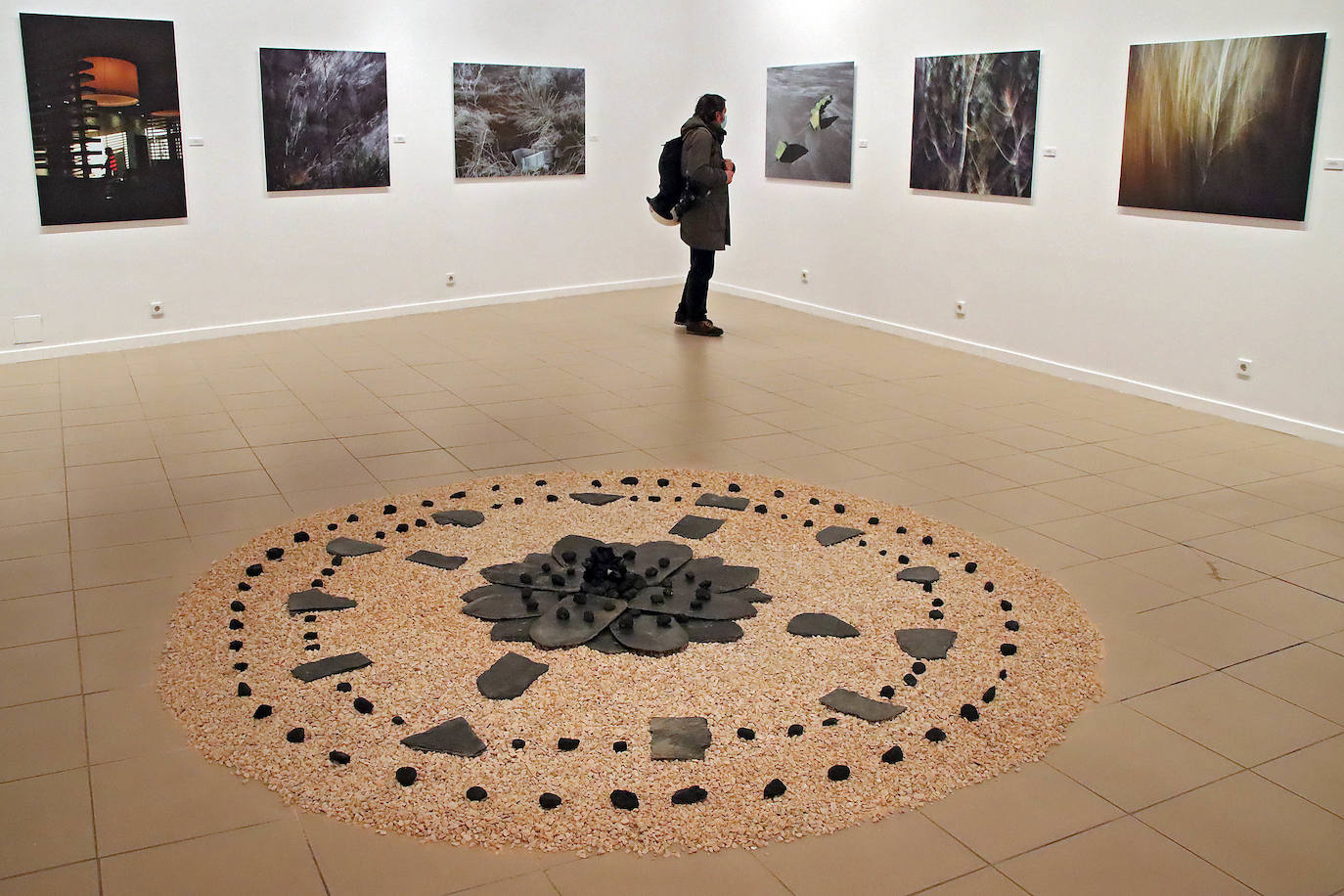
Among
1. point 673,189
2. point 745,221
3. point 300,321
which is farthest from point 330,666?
point 745,221

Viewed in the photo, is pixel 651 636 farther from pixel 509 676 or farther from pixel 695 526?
pixel 695 526

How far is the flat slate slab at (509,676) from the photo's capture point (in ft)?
13.6

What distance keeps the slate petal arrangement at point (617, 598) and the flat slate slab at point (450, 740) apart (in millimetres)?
672

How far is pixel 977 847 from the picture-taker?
338 cm

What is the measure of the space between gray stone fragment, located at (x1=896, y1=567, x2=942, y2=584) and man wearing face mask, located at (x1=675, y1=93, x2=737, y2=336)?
589 centimetres

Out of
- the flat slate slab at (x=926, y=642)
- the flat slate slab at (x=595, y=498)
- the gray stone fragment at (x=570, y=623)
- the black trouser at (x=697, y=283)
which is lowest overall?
the flat slate slab at (x=926, y=642)

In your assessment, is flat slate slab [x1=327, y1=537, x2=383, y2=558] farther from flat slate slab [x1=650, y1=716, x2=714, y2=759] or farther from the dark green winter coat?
the dark green winter coat

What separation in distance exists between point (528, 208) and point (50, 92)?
189 inches

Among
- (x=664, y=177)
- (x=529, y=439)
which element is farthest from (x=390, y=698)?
(x=664, y=177)

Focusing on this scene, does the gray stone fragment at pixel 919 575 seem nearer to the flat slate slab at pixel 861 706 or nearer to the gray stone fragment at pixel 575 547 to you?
the flat slate slab at pixel 861 706

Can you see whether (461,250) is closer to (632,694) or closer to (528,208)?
(528,208)

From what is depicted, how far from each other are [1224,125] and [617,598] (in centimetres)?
581

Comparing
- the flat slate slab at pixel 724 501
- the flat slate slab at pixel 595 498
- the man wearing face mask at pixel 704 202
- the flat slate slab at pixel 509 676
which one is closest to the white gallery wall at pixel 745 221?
the man wearing face mask at pixel 704 202

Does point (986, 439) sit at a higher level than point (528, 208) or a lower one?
lower
